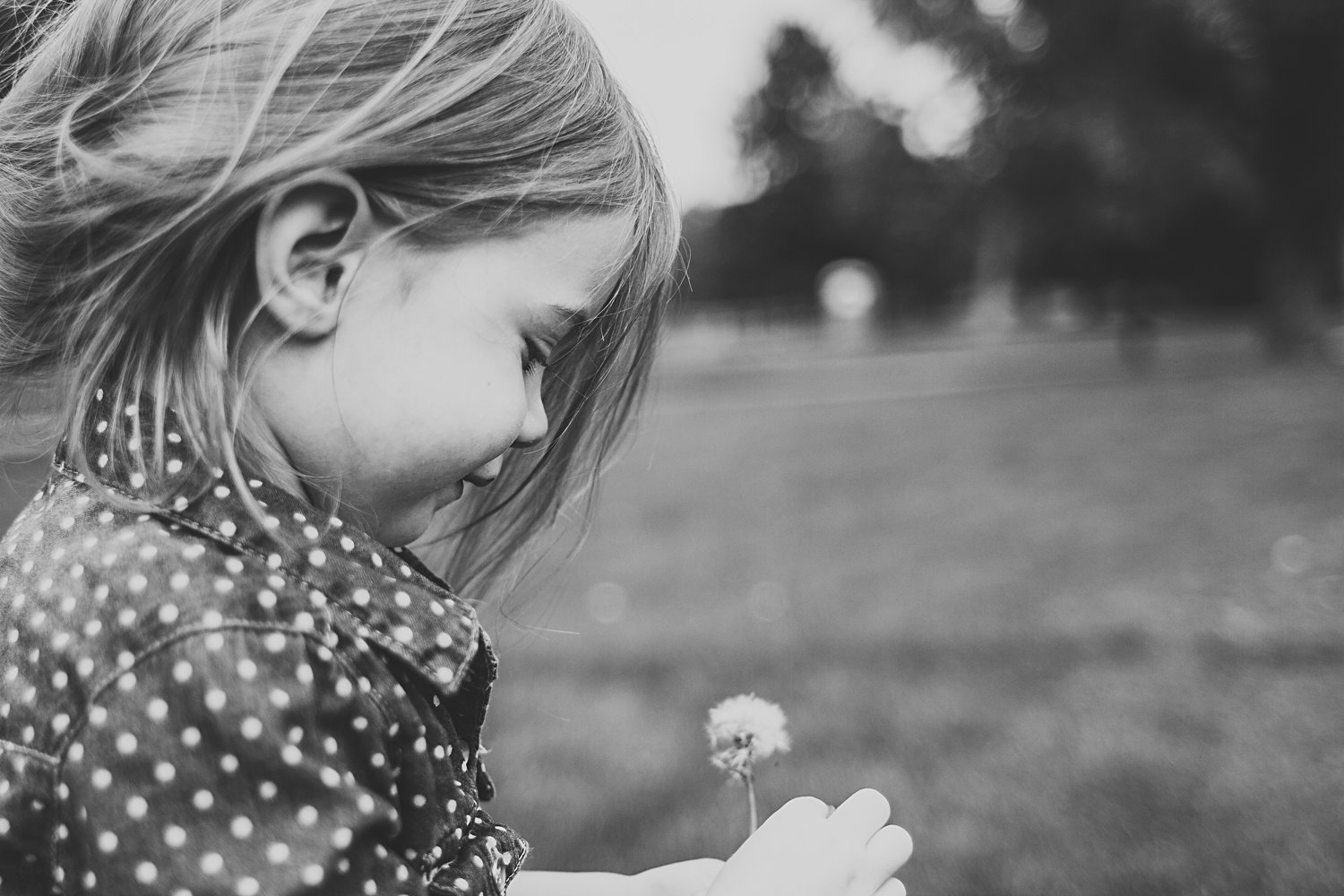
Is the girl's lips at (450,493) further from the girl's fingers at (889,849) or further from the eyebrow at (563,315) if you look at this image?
the girl's fingers at (889,849)

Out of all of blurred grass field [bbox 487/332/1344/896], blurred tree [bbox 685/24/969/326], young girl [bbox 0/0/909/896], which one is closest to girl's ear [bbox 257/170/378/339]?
young girl [bbox 0/0/909/896]

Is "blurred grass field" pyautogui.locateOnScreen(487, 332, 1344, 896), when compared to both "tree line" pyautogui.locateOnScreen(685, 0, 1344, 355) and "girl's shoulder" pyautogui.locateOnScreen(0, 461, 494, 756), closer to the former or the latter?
"girl's shoulder" pyautogui.locateOnScreen(0, 461, 494, 756)

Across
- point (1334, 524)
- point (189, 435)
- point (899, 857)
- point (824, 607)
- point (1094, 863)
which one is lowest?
point (1334, 524)

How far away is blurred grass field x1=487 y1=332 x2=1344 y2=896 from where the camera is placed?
7.61 feet

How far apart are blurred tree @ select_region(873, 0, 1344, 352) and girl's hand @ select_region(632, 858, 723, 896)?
12298 mm

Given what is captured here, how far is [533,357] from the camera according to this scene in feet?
3.48

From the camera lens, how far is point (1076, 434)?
872cm

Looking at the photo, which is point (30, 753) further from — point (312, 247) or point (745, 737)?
point (745, 737)

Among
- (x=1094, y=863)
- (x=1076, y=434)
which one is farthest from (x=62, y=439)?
(x=1076, y=434)

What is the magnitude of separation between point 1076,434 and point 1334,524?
12.8 ft

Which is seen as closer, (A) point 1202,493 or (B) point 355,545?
(B) point 355,545

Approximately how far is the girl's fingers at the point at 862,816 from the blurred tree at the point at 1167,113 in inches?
488

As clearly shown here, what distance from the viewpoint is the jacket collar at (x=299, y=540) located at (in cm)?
85

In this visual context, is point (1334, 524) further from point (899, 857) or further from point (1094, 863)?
point (899, 857)
